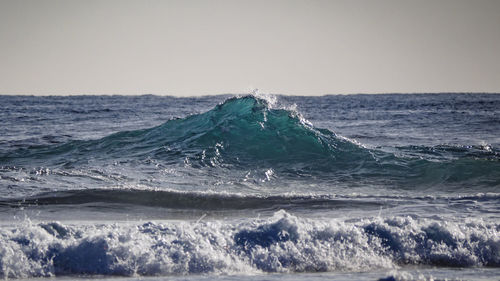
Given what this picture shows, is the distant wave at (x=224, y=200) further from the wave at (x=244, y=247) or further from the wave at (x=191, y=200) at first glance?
the wave at (x=244, y=247)

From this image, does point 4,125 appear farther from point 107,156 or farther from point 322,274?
point 322,274

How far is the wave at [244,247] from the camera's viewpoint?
5.88m

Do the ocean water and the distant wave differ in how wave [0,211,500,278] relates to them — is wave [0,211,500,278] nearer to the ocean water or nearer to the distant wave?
the ocean water

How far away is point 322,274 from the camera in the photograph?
18.8 feet

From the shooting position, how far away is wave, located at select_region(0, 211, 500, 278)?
5875 mm

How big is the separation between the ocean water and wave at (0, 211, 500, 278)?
0.02m

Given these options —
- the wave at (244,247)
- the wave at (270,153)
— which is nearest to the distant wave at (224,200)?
the wave at (270,153)

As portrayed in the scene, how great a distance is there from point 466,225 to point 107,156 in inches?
384

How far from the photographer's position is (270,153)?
14180 mm

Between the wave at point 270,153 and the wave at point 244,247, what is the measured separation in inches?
195

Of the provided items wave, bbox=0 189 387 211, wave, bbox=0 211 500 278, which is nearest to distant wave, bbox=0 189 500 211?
wave, bbox=0 189 387 211

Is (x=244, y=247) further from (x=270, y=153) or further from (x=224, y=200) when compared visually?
(x=270, y=153)

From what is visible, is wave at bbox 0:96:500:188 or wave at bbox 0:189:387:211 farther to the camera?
wave at bbox 0:96:500:188

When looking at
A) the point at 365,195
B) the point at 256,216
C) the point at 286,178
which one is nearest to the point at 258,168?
the point at 286,178
